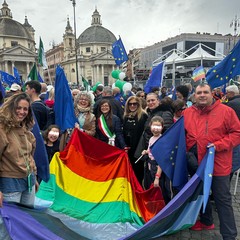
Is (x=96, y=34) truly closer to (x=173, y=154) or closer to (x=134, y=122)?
(x=134, y=122)

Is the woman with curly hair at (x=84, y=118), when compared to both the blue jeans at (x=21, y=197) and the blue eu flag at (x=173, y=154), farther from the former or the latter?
the blue jeans at (x=21, y=197)

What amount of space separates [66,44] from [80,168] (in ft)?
362

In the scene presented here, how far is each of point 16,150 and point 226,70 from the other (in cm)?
516

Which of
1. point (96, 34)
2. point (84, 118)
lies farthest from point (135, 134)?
point (96, 34)

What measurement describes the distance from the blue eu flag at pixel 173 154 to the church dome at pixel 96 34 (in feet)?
338

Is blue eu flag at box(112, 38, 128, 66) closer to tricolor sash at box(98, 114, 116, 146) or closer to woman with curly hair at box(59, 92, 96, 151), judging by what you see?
woman with curly hair at box(59, 92, 96, 151)

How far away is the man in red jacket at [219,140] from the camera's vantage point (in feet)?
10.2

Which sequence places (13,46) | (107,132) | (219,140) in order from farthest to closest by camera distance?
(13,46), (107,132), (219,140)

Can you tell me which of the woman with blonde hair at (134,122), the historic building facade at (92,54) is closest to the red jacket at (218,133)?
the woman with blonde hair at (134,122)

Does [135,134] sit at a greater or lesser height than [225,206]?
greater

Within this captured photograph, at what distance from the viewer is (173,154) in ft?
11.4

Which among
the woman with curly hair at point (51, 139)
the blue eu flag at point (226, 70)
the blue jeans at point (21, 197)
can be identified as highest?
the blue eu flag at point (226, 70)

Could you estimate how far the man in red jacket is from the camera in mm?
3105

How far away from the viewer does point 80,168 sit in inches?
170
